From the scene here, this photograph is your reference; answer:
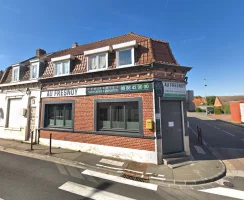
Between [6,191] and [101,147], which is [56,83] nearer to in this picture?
[101,147]

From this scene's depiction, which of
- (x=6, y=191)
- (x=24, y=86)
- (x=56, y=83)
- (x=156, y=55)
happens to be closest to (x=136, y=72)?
(x=156, y=55)

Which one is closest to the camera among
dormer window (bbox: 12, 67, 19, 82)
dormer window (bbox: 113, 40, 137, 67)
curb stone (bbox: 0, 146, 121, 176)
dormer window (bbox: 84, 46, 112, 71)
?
curb stone (bbox: 0, 146, 121, 176)

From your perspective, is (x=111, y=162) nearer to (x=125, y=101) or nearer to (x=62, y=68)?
(x=125, y=101)

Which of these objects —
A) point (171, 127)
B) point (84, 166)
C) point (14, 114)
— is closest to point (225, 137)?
point (171, 127)

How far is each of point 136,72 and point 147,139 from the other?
3712 millimetres

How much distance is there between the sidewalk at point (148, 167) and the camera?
17.6 ft

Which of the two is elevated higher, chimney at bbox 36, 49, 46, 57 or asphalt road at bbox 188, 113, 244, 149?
chimney at bbox 36, 49, 46, 57

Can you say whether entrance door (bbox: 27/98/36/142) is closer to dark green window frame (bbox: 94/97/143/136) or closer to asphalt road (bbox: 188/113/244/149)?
dark green window frame (bbox: 94/97/143/136)

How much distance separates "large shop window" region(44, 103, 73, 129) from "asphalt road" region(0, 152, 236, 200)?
3.85 m

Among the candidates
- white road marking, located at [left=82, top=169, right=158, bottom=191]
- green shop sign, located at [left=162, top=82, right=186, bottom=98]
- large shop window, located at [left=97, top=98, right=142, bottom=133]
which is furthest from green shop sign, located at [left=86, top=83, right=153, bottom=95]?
white road marking, located at [left=82, top=169, right=158, bottom=191]

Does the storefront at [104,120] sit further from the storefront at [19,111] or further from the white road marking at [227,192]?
the white road marking at [227,192]

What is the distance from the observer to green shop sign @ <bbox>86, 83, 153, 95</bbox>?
7.30 metres

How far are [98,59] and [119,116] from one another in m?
3.99

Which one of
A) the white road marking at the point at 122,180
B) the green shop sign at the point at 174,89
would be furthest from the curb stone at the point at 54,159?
the green shop sign at the point at 174,89
